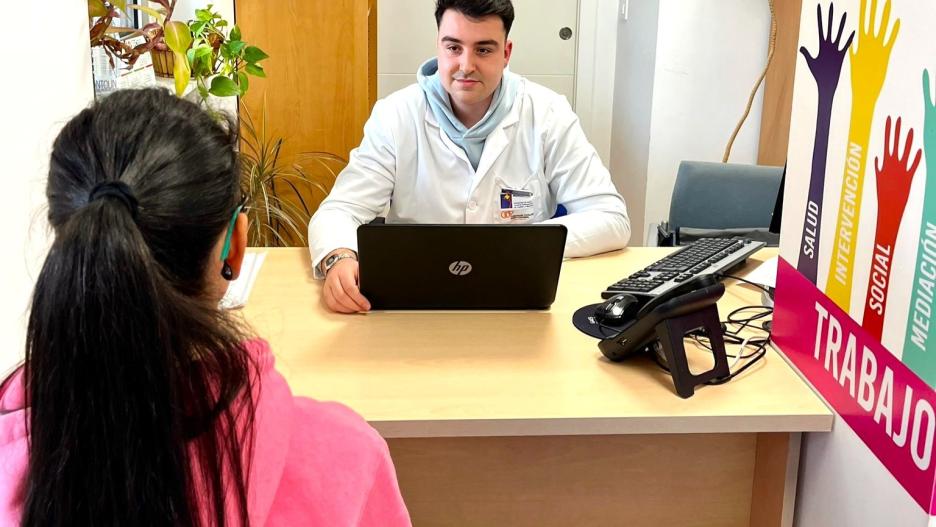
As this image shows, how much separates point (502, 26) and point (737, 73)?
63.6 inches

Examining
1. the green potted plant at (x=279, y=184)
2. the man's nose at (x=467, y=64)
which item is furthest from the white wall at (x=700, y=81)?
the man's nose at (x=467, y=64)

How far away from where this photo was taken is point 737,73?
3760mm

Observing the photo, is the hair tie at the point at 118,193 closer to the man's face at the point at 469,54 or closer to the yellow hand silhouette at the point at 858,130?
the yellow hand silhouette at the point at 858,130

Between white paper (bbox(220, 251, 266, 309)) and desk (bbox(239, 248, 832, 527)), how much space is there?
0.10 meters

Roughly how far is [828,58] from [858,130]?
164mm

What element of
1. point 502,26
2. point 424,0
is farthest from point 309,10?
point 424,0

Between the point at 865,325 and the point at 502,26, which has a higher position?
the point at 502,26

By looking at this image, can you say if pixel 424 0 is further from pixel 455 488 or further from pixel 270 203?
pixel 455 488

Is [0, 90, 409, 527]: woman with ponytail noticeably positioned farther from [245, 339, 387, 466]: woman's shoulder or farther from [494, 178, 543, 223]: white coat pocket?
[494, 178, 543, 223]: white coat pocket

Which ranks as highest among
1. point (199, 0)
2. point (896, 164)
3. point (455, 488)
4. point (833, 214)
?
point (199, 0)

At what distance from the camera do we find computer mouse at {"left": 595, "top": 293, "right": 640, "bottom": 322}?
1754 millimetres

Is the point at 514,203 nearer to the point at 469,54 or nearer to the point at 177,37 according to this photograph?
the point at 469,54

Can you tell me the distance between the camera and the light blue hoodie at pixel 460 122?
2523 mm

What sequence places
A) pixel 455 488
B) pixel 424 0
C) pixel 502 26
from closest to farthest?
pixel 455 488 → pixel 502 26 → pixel 424 0
